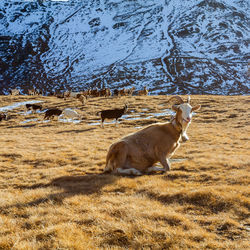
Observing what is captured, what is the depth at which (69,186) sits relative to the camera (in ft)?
22.0

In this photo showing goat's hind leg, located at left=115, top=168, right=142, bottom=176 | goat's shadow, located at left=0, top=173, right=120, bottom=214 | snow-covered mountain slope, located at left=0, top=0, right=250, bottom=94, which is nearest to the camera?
goat's shadow, located at left=0, top=173, right=120, bottom=214

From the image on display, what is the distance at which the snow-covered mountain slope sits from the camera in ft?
385

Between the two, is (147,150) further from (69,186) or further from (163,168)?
(69,186)

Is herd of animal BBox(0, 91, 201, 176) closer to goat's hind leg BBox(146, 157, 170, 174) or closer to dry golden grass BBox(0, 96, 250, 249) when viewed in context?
goat's hind leg BBox(146, 157, 170, 174)

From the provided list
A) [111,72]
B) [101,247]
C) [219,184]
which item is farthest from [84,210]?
[111,72]

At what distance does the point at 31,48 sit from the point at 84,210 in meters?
198

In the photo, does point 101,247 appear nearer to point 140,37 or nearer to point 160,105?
point 160,105

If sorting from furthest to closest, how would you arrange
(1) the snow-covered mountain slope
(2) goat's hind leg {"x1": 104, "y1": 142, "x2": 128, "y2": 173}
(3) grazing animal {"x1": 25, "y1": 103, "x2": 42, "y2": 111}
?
(1) the snow-covered mountain slope
(3) grazing animal {"x1": 25, "y1": 103, "x2": 42, "y2": 111}
(2) goat's hind leg {"x1": 104, "y1": 142, "x2": 128, "y2": 173}

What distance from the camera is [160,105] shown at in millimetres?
34469

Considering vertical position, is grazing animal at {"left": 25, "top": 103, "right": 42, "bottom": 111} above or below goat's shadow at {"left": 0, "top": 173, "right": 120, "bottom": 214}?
below

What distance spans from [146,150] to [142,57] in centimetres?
14665

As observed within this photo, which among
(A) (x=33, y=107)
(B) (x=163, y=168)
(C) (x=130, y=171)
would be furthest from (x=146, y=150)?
(A) (x=33, y=107)

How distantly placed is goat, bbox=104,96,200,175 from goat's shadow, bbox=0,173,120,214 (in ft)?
2.48

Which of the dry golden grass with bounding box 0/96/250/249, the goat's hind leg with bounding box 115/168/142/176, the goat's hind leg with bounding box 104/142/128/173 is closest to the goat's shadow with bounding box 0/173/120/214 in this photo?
the dry golden grass with bounding box 0/96/250/249
